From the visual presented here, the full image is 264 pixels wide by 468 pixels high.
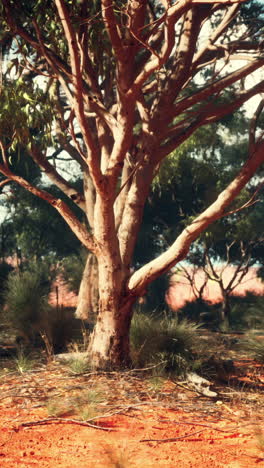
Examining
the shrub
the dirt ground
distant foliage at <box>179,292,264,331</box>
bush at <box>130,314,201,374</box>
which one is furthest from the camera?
distant foliage at <box>179,292,264,331</box>

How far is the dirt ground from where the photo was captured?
6.02m

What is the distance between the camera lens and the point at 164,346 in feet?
33.9

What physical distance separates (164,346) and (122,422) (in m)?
3.11

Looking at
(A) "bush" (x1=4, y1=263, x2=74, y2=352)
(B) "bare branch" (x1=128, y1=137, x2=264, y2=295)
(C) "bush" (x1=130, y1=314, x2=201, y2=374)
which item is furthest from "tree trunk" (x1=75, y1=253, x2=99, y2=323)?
(B) "bare branch" (x1=128, y1=137, x2=264, y2=295)

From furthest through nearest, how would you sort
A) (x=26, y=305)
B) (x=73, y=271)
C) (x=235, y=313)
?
(x=73, y=271) < (x=235, y=313) < (x=26, y=305)

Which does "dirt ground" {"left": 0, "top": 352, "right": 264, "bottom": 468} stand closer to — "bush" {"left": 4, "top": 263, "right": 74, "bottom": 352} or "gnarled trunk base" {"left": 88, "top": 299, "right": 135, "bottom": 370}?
"gnarled trunk base" {"left": 88, "top": 299, "right": 135, "bottom": 370}

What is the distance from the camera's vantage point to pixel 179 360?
9945 mm

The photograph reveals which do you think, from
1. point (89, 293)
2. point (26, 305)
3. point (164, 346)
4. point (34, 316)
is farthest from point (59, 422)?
point (89, 293)

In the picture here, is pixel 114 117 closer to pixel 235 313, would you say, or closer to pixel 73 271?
pixel 73 271

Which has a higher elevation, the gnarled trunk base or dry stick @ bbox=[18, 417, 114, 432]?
the gnarled trunk base

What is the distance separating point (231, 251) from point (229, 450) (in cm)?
1859

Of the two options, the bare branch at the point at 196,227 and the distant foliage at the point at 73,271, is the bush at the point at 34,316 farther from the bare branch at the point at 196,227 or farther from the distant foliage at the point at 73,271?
the distant foliage at the point at 73,271

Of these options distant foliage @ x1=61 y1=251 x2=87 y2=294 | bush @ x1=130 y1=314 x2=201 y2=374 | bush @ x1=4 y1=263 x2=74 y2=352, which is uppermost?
distant foliage @ x1=61 y1=251 x2=87 y2=294

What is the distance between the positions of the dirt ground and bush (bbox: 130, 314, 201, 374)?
1.63 feet
